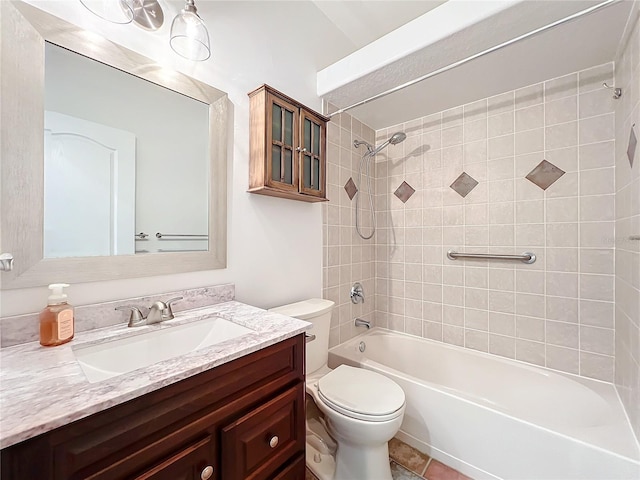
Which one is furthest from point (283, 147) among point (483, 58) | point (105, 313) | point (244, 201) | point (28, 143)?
point (483, 58)

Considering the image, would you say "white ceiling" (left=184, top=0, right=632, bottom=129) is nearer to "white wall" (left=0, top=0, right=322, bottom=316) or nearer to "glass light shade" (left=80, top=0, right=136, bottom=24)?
"white wall" (left=0, top=0, right=322, bottom=316)

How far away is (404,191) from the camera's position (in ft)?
7.73

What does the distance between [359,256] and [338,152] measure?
85 centimetres

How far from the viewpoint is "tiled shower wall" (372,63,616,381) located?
1.61 metres

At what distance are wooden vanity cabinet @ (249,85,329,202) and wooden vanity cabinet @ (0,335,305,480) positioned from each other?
83 cm

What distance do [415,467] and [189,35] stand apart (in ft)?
7.53

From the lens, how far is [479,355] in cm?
196

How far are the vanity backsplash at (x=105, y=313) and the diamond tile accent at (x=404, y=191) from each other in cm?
163

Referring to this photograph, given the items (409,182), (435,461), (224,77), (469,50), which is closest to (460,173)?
(409,182)

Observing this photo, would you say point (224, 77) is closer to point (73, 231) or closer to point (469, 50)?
point (73, 231)

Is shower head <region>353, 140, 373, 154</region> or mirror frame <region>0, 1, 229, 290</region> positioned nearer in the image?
mirror frame <region>0, 1, 229, 290</region>

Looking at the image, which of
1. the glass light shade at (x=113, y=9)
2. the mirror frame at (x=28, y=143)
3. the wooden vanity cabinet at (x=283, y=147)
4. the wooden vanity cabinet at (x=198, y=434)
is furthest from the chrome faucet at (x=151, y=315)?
the glass light shade at (x=113, y=9)

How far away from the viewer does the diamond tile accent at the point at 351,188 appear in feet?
7.06

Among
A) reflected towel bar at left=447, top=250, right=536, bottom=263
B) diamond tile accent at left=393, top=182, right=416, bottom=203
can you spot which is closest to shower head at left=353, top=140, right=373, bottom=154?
diamond tile accent at left=393, top=182, right=416, bottom=203
